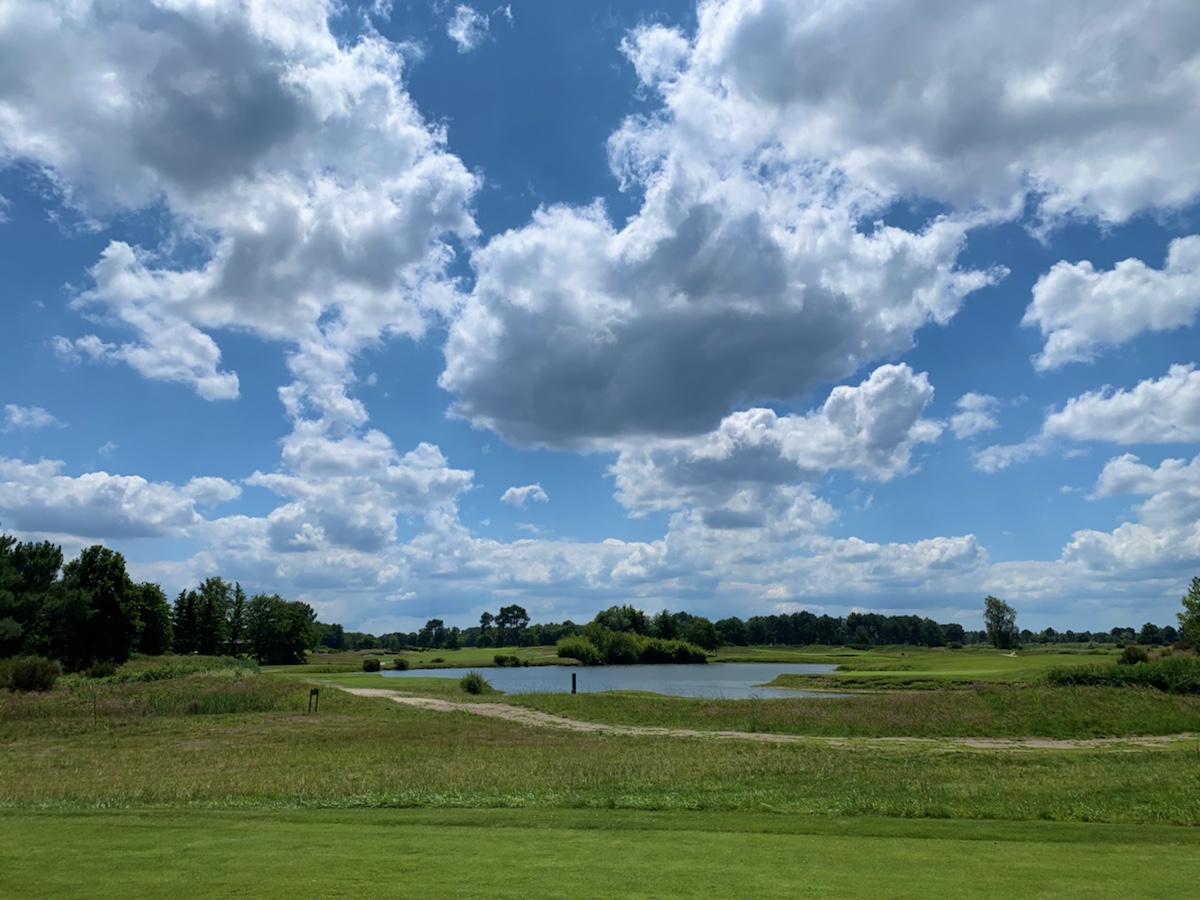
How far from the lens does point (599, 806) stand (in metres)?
14.5

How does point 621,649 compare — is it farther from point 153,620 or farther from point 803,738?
point 803,738

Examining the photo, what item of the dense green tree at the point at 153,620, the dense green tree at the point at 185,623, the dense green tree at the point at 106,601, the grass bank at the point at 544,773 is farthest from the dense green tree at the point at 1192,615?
the dense green tree at the point at 185,623

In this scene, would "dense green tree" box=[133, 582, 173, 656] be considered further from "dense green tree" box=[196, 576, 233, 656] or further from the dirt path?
the dirt path

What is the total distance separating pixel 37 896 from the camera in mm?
7746

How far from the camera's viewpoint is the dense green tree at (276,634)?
399 ft

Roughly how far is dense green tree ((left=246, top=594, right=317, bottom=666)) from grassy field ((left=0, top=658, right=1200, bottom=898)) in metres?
94.1

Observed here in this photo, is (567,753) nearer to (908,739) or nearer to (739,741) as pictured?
(739,741)

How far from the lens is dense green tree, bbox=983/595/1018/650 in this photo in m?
155

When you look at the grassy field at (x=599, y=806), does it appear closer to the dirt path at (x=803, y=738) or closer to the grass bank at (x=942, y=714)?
the grass bank at (x=942, y=714)

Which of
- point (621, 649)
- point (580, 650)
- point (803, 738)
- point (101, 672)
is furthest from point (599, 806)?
point (621, 649)

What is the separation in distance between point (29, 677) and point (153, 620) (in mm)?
62400

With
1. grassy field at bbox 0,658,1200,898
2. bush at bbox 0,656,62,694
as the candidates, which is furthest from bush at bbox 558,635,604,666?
grassy field at bbox 0,658,1200,898

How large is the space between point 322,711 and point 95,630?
51531 millimetres

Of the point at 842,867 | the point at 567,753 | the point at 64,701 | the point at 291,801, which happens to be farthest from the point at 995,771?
the point at 64,701
